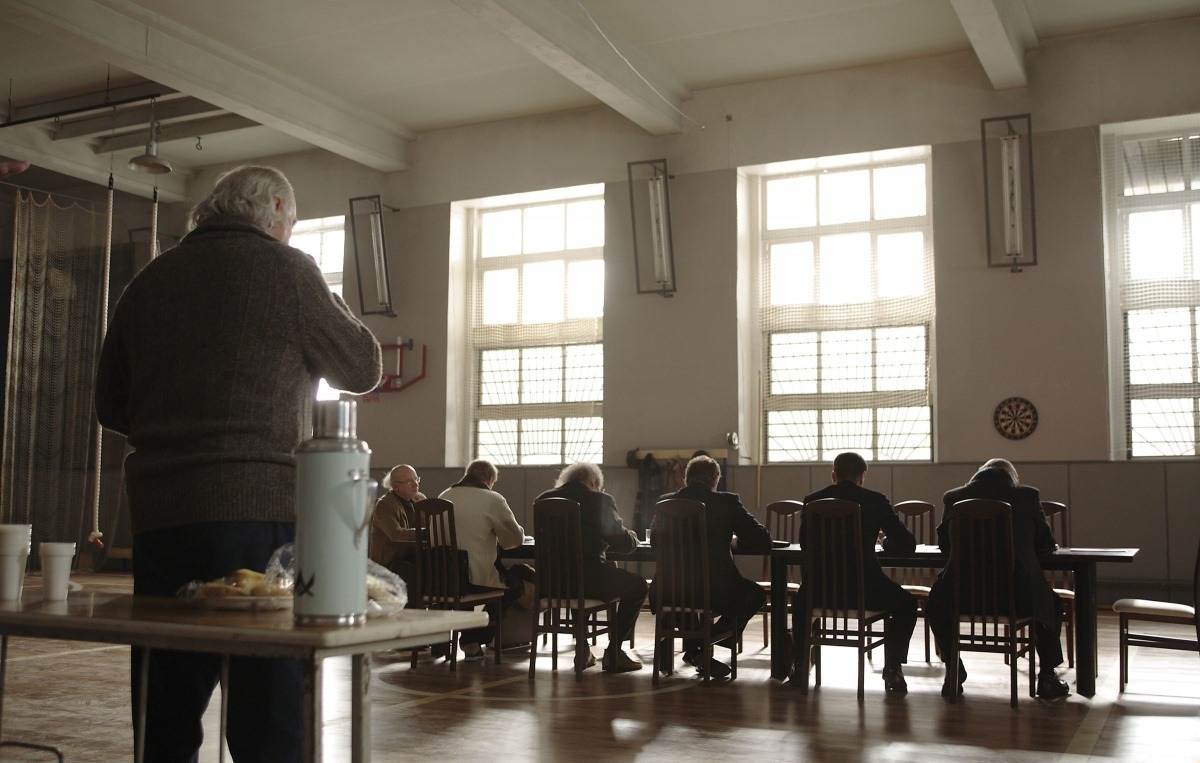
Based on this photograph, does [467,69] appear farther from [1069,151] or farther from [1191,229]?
[1191,229]

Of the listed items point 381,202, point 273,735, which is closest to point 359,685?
point 273,735

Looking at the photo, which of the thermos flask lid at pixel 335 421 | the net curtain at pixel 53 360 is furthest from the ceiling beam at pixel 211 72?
the thermos flask lid at pixel 335 421

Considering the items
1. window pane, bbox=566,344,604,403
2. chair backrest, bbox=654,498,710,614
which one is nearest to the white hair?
chair backrest, bbox=654,498,710,614

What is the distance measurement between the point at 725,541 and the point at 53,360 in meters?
9.34

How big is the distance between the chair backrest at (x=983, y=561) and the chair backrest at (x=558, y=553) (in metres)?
1.89

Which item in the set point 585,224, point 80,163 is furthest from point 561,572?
point 80,163

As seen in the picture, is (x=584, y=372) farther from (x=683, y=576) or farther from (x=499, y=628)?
(x=683, y=576)

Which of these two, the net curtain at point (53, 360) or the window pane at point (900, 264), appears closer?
the window pane at point (900, 264)

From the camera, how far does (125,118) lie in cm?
1174

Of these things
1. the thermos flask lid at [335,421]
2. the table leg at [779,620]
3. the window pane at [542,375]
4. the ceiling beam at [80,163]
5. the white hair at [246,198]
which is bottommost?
the table leg at [779,620]

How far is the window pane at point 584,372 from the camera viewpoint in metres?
11.8

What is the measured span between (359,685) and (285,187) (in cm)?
102

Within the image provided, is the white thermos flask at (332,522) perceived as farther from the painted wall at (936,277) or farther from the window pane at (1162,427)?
the window pane at (1162,427)

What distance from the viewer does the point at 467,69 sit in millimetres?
10531
